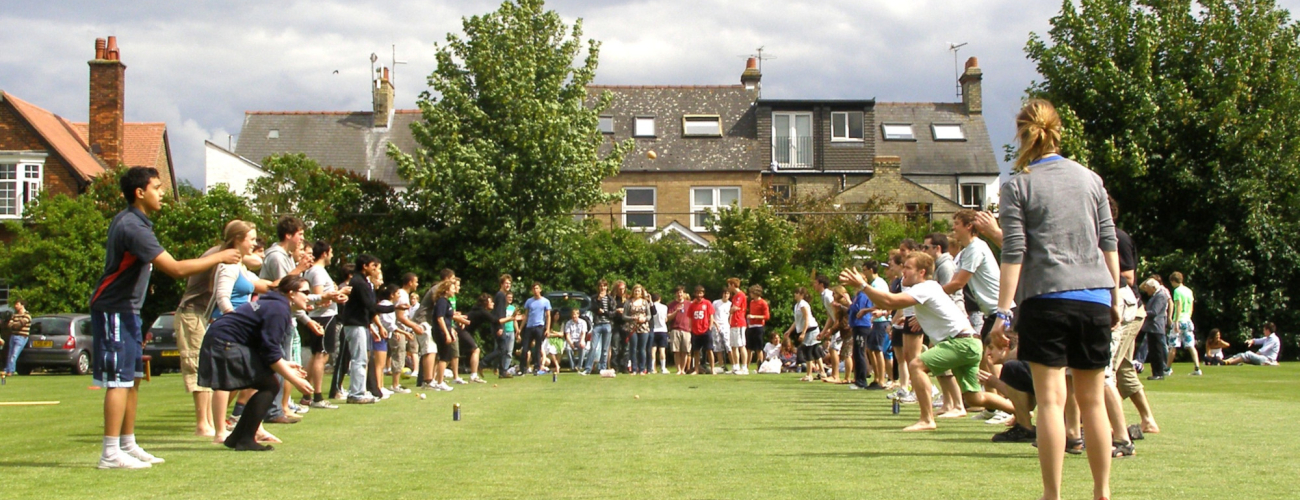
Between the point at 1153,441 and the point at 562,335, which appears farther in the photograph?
the point at 562,335

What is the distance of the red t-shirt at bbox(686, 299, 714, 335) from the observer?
2370 cm

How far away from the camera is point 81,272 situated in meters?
32.9

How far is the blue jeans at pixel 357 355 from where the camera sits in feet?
44.2

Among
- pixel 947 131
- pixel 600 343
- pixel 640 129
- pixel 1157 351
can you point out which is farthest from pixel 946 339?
pixel 947 131

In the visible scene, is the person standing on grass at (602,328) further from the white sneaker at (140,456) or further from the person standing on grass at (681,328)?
the white sneaker at (140,456)

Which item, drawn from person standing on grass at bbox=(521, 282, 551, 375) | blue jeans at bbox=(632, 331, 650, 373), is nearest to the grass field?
person standing on grass at bbox=(521, 282, 551, 375)

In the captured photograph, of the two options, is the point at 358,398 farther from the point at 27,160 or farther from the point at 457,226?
the point at 27,160

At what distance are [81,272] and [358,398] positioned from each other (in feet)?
75.6

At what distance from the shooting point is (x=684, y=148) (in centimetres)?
4453

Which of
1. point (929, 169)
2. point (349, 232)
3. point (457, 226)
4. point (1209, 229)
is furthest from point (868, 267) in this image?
point (929, 169)

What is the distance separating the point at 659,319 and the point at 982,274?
1490 cm

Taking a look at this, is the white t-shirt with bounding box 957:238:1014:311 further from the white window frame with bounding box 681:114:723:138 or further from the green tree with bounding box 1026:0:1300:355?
the white window frame with bounding box 681:114:723:138

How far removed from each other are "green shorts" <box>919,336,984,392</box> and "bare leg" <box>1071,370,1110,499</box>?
3.92m

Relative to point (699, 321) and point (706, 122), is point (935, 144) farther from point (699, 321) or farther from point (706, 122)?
point (699, 321)
